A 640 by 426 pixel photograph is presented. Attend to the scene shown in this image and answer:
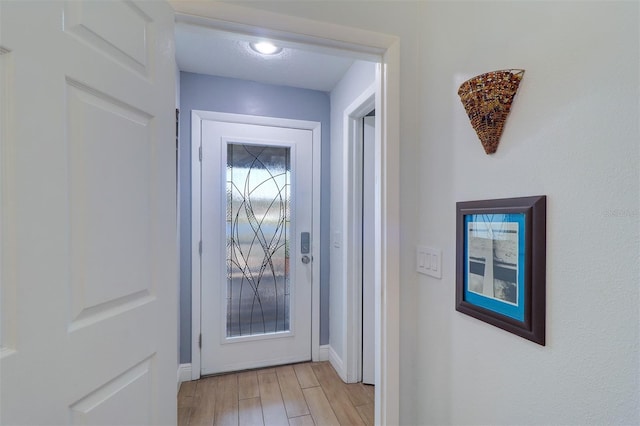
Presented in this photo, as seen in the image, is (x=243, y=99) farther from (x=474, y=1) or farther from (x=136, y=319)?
(x=136, y=319)

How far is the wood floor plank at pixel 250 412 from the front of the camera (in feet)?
5.76

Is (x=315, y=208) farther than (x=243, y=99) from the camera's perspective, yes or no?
Yes

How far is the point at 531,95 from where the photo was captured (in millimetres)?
780

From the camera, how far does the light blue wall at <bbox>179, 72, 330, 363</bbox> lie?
7.13 feet

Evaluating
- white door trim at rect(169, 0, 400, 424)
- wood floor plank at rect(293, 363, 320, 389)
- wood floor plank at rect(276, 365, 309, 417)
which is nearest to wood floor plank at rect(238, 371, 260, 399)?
wood floor plank at rect(276, 365, 309, 417)

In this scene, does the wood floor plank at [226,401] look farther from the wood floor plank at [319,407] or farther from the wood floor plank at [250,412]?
the wood floor plank at [319,407]

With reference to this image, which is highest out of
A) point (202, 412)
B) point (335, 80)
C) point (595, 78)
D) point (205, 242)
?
point (335, 80)

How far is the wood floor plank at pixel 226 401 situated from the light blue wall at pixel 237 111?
34 centimetres

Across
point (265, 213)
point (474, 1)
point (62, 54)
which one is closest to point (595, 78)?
point (474, 1)

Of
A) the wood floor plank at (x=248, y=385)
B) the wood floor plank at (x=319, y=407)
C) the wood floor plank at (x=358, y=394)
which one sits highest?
the wood floor plank at (x=319, y=407)

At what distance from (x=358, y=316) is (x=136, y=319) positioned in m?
1.62

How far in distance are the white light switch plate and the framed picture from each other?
0.11m

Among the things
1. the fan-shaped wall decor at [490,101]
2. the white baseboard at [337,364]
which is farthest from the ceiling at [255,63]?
the white baseboard at [337,364]

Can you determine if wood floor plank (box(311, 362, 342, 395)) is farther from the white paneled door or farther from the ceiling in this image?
the ceiling
